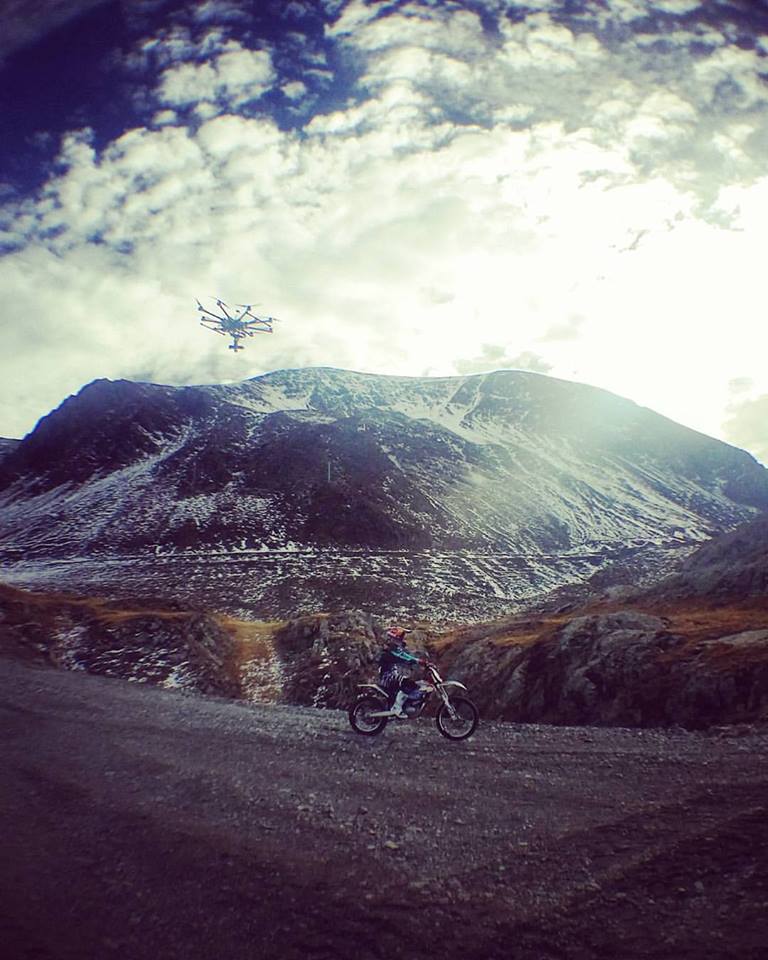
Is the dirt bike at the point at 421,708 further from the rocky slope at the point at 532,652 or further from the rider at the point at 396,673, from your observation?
the rocky slope at the point at 532,652

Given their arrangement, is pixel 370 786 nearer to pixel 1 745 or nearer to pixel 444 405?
pixel 1 745

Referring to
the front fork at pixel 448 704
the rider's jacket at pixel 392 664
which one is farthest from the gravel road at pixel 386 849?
the rider's jacket at pixel 392 664

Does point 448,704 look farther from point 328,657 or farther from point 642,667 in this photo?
point 328,657

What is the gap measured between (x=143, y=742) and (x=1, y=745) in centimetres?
276

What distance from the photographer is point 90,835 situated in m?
6.50

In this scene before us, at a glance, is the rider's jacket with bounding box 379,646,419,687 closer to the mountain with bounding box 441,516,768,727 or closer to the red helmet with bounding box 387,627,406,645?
the red helmet with bounding box 387,627,406,645

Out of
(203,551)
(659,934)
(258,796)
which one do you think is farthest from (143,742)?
(203,551)

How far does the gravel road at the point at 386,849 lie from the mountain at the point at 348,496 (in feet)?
155

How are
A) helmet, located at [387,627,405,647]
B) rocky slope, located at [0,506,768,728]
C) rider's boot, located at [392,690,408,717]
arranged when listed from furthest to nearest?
helmet, located at [387,627,405,647], rocky slope, located at [0,506,768,728], rider's boot, located at [392,690,408,717]

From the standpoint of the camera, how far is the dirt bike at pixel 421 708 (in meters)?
11.5

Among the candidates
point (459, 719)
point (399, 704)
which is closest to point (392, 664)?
point (399, 704)

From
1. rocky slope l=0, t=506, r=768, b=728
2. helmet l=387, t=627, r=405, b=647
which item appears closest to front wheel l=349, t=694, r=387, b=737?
helmet l=387, t=627, r=405, b=647

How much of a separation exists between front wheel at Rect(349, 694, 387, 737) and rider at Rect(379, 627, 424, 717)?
0.39 meters

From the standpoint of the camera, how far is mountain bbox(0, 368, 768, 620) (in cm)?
7100
